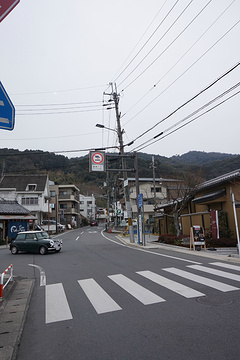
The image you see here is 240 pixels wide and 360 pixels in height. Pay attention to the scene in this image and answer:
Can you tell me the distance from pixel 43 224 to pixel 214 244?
42.0 metres

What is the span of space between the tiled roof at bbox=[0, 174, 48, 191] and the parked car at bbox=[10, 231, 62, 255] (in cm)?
3331

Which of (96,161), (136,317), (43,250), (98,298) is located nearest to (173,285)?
(98,298)

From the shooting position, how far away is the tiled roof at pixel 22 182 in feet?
165

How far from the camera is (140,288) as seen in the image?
7004 millimetres

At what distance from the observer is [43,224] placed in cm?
5184

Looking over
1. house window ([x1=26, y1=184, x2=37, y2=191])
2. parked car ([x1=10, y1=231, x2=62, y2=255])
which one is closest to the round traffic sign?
parked car ([x1=10, y1=231, x2=62, y2=255])

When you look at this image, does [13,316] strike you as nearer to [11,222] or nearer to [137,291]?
[137,291]

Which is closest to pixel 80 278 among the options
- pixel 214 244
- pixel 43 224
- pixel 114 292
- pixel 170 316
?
pixel 114 292

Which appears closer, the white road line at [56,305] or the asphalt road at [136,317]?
the asphalt road at [136,317]

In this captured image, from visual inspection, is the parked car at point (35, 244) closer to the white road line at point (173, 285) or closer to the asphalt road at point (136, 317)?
the asphalt road at point (136, 317)

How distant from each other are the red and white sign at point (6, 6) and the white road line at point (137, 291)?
576 cm

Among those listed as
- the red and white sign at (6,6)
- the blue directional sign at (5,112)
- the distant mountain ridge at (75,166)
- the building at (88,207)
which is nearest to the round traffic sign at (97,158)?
the blue directional sign at (5,112)

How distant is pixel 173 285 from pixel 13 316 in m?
4.10

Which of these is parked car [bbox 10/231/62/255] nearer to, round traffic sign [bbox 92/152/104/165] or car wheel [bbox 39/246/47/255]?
car wheel [bbox 39/246/47/255]
